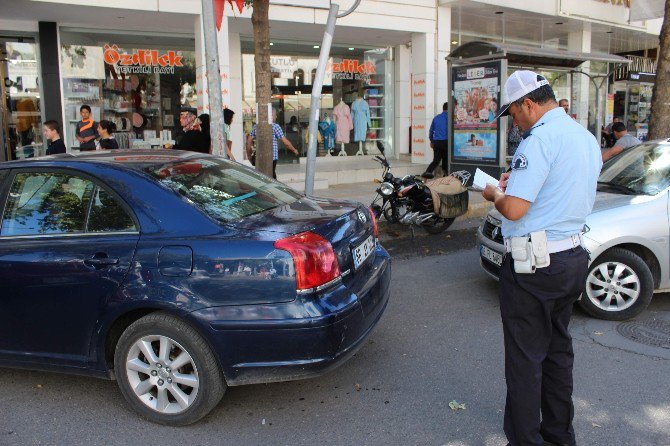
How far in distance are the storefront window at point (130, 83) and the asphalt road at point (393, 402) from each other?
9.53 metres

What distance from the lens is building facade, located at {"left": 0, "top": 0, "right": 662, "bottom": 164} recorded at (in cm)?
1167

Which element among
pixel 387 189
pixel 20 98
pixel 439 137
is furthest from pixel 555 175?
pixel 20 98

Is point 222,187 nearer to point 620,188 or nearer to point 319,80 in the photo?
point 620,188

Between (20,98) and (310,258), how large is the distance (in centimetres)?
1122

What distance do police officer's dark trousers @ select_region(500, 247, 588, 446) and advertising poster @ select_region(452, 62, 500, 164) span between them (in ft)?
31.4

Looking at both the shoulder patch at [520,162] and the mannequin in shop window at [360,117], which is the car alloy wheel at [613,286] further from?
the mannequin in shop window at [360,117]

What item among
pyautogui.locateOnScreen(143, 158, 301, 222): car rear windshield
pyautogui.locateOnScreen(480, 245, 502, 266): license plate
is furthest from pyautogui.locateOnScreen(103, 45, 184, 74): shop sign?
pyautogui.locateOnScreen(480, 245, 502, 266): license plate

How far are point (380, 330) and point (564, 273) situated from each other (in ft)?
7.97

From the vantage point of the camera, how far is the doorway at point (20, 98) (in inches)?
463

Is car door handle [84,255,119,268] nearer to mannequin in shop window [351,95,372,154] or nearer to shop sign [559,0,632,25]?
mannequin in shop window [351,95,372,154]

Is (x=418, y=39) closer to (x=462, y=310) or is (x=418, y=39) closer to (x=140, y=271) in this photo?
(x=462, y=310)

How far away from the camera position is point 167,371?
338 cm

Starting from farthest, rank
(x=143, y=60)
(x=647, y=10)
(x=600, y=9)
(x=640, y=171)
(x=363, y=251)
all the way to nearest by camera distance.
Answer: (x=647, y=10) → (x=600, y=9) → (x=143, y=60) → (x=640, y=171) → (x=363, y=251)

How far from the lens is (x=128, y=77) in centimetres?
1287
